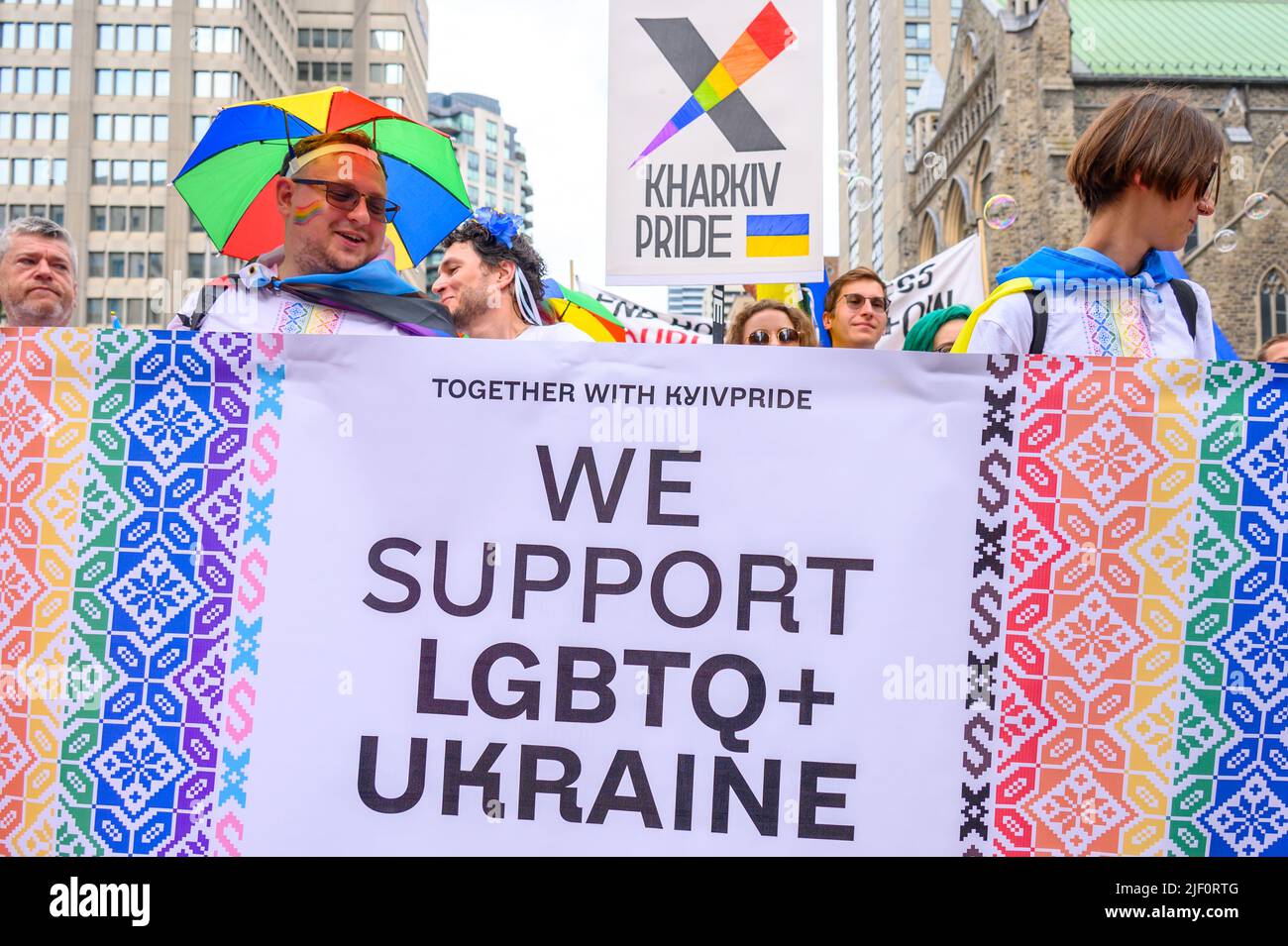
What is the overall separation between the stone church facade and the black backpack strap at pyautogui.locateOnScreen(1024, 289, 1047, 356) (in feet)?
108

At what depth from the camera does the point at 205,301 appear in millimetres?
3887

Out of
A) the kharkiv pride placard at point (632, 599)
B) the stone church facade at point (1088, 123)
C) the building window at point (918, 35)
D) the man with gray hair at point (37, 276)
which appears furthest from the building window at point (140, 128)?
the kharkiv pride placard at point (632, 599)

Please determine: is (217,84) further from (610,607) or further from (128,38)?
(610,607)

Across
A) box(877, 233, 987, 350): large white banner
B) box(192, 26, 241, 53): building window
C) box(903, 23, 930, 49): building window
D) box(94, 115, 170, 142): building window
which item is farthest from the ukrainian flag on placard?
box(903, 23, 930, 49): building window

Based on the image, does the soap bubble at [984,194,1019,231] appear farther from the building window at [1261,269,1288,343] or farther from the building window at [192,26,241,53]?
the building window at [192,26,241,53]

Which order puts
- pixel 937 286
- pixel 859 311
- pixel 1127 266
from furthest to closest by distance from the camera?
pixel 937 286, pixel 859 311, pixel 1127 266

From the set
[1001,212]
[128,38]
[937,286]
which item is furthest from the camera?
[128,38]

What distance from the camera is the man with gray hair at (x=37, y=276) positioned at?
15.1 feet

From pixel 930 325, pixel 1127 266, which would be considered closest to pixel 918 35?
pixel 930 325

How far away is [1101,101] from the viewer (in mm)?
39375

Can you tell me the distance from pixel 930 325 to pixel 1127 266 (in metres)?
2.09

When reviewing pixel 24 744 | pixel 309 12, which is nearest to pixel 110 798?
pixel 24 744
